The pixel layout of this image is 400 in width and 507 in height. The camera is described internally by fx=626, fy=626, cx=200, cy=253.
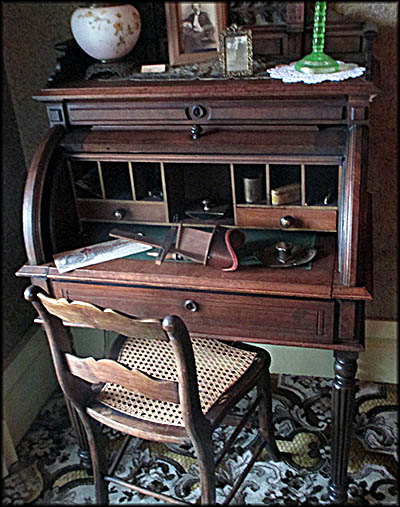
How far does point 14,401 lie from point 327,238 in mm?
1312

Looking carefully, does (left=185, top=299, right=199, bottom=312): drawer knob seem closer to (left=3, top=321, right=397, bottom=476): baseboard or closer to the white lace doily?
the white lace doily

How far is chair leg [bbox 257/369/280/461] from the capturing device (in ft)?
6.62

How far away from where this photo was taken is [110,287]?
5.95 feet

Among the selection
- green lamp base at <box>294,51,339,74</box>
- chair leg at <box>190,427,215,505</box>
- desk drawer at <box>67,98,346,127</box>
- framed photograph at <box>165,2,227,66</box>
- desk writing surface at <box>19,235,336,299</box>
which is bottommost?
chair leg at <box>190,427,215,505</box>

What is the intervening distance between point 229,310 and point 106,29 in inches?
36.9

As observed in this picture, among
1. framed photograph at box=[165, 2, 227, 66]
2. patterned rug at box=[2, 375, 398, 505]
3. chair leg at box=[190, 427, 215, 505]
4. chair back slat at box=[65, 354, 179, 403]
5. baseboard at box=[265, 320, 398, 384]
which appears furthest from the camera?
baseboard at box=[265, 320, 398, 384]

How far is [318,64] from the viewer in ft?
5.78

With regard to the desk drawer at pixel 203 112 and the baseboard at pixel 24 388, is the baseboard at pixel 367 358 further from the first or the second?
the desk drawer at pixel 203 112

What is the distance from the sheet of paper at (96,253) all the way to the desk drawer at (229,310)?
0.21 ft

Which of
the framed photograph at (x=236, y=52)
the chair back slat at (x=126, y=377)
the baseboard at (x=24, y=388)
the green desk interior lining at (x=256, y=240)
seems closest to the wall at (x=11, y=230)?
the baseboard at (x=24, y=388)

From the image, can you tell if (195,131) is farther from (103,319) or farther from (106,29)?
(103,319)

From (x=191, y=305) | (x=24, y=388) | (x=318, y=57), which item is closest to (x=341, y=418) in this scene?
(x=191, y=305)

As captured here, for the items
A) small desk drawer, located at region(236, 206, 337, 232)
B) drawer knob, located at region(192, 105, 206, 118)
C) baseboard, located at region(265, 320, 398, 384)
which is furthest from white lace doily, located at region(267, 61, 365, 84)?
baseboard, located at region(265, 320, 398, 384)

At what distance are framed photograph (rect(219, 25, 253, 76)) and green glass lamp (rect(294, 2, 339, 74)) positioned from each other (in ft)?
0.47
